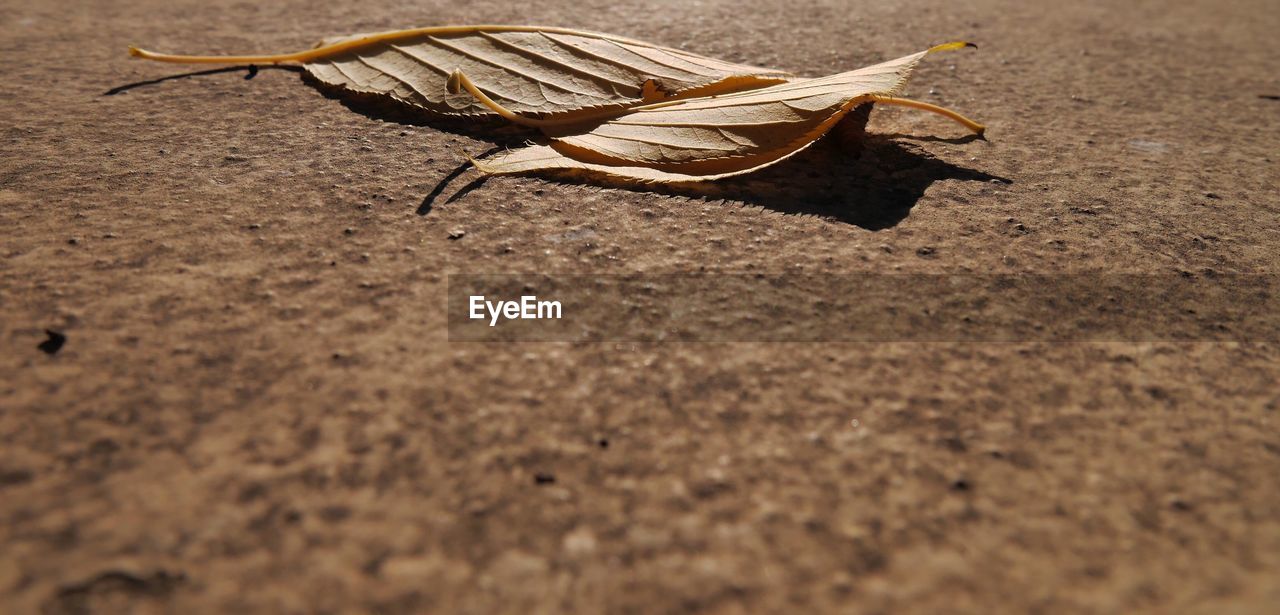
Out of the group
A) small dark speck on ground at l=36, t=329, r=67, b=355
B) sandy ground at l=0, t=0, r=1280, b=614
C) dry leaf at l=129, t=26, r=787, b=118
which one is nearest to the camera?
sandy ground at l=0, t=0, r=1280, b=614

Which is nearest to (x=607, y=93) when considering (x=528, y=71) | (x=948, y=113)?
(x=528, y=71)

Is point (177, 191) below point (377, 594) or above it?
above

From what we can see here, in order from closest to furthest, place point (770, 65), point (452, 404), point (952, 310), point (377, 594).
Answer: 1. point (377, 594)
2. point (452, 404)
3. point (952, 310)
4. point (770, 65)

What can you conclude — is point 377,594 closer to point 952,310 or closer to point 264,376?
point 264,376

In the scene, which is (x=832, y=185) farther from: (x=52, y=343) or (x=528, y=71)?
(x=52, y=343)

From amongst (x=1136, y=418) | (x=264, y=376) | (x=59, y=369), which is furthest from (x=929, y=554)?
(x=59, y=369)

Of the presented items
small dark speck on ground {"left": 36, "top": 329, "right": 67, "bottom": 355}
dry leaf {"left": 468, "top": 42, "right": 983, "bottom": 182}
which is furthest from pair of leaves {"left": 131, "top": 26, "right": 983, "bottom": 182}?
small dark speck on ground {"left": 36, "top": 329, "right": 67, "bottom": 355}

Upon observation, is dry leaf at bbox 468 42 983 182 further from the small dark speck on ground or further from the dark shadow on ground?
the small dark speck on ground

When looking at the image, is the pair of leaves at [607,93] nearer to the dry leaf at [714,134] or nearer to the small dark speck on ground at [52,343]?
the dry leaf at [714,134]
